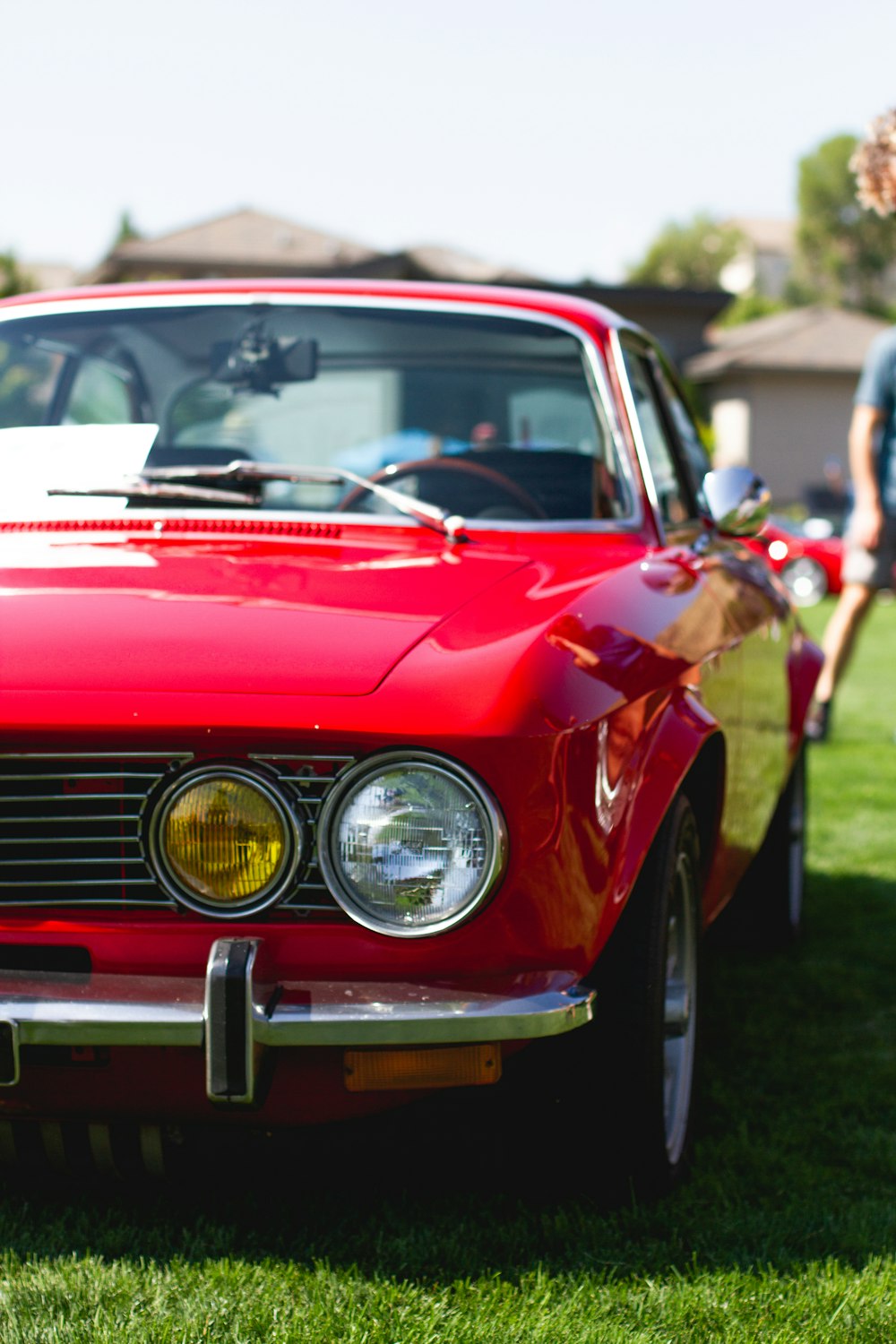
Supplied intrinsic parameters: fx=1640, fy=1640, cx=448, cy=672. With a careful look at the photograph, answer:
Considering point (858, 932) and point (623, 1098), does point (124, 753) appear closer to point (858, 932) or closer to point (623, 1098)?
point (623, 1098)

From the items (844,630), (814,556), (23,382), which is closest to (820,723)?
(844,630)

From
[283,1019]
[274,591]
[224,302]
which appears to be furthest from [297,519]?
[283,1019]

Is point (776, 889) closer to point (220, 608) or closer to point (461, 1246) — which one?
point (461, 1246)

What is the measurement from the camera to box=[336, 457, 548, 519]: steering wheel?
338cm

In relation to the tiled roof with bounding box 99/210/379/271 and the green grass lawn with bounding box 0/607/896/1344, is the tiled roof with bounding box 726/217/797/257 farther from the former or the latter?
the green grass lawn with bounding box 0/607/896/1344

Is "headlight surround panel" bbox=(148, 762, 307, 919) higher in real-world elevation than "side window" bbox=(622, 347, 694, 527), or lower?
lower

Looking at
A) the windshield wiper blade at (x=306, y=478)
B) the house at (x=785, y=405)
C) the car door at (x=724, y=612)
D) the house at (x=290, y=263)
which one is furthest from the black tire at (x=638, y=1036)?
the house at (x=785, y=405)

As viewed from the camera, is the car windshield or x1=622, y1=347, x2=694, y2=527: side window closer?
the car windshield

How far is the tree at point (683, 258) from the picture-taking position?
98375mm

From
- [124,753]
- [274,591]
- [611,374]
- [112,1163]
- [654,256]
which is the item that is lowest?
[112,1163]

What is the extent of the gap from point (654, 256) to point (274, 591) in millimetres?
100174

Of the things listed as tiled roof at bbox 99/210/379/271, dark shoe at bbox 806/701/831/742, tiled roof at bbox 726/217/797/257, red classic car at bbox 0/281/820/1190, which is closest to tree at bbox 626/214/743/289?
tiled roof at bbox 726/217/797/257

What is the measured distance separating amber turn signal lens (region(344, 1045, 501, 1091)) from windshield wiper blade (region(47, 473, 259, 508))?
128 cm

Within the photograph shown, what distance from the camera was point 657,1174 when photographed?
2.68 metres
